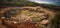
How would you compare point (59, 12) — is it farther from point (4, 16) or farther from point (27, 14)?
point (4, 16)

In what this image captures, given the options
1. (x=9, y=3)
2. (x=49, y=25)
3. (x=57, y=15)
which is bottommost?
(x=49, y=25)

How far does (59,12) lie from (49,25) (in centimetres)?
22

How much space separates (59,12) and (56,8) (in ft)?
0.24

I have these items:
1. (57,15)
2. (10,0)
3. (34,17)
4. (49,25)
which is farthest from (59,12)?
(10,0)

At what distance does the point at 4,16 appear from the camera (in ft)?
4.99

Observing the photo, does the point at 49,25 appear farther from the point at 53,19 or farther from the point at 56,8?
the point at 56,8

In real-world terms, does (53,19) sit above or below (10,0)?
below

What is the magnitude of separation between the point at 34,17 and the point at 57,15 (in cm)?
29

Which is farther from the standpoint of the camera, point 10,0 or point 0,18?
point 10,0

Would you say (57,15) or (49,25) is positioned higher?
(57,15)

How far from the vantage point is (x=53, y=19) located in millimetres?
1520

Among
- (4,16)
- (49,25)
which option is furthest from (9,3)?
(49,25)

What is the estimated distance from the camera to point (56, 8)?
1.61 meters

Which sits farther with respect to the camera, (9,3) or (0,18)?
(9,3)
